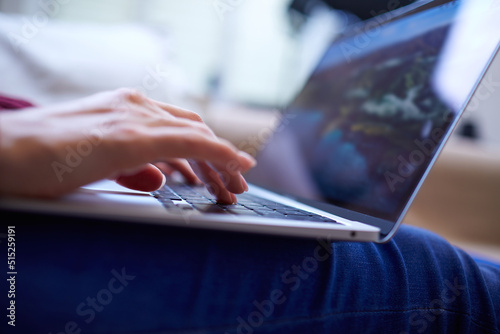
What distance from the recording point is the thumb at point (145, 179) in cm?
46

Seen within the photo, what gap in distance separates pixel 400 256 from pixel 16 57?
1189mm

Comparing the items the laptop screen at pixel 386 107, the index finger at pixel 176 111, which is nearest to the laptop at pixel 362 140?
the laptop screen at pixel 386 107

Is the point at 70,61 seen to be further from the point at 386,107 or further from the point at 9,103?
the point at 386,107

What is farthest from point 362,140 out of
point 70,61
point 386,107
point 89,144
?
point 70,61

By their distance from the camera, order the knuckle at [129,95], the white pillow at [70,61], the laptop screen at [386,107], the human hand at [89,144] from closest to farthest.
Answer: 1. the human hand at [89,144]
2. the knuckle at [129,95]
3. the laptop screen at [386,107]
4. the white pillow at [70,61]

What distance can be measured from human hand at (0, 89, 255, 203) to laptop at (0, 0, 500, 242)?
0.02 metres

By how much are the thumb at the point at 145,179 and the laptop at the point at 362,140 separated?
0.01 m

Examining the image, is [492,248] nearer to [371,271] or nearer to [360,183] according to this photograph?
[360,183]

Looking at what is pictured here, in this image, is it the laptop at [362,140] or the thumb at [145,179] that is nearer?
the laptop at [362,140]

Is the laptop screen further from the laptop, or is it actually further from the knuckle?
the knuckle

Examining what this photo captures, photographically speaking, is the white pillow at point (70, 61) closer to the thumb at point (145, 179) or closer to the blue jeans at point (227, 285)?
the thumb at point (145, 179)

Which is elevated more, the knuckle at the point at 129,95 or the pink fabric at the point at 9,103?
the knuckle at the point at 129,95

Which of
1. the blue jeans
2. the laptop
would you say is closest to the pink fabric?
the laptop

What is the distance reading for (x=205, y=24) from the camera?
257cm
